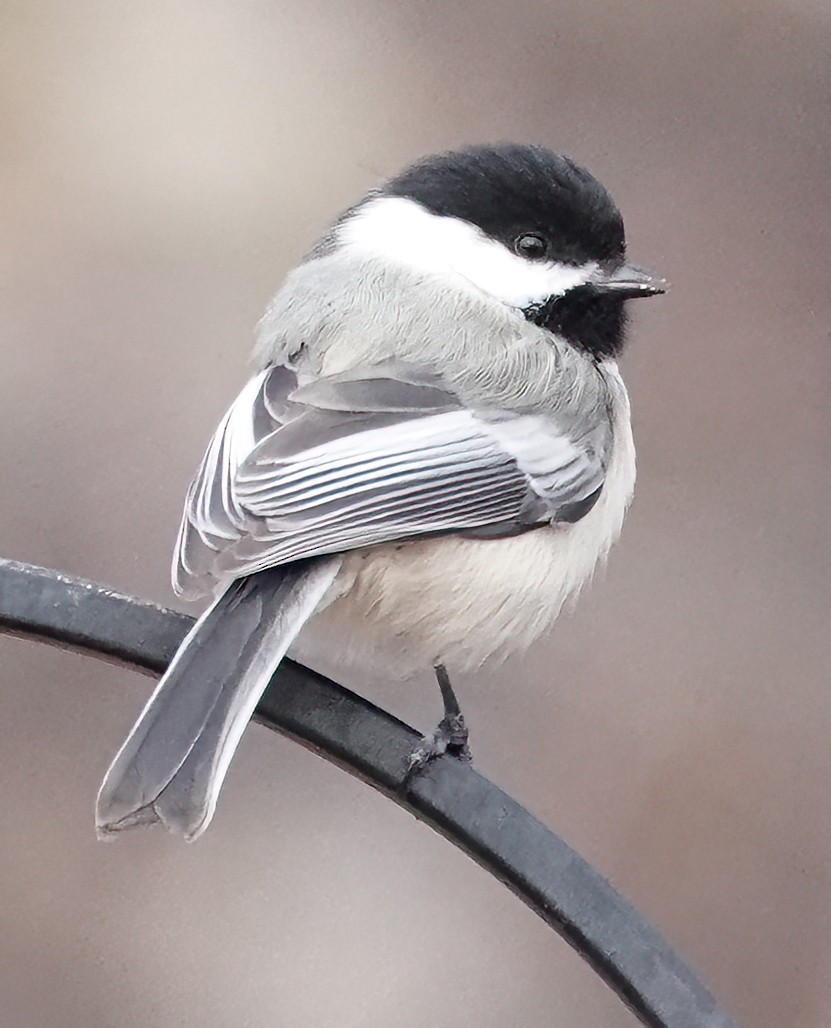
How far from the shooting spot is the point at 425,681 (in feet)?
6.26

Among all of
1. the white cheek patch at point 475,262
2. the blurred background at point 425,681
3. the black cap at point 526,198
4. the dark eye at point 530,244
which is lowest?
the blurred background at point 425,681

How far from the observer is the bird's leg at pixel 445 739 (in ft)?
3.89

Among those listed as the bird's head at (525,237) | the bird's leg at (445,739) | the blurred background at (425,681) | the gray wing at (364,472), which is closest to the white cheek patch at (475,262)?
the bird's head at (525,237)

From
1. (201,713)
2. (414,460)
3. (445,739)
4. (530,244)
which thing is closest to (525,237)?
(530,244)

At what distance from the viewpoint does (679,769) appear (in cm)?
198

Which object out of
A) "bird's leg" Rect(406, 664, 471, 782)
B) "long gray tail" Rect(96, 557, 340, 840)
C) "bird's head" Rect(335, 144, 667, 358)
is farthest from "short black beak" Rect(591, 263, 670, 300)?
"long gray tail" Rect(96, 557, 340, 840)

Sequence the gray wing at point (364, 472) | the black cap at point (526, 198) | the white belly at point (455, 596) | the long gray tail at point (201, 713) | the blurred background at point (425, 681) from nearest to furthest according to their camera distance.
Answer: the long gray tail at point (201, 713) → the gray wing at point (364, 472) → the white belly at point (455, 596) → the black cap at point (526, 198) → the blurred background at point (425, 681)

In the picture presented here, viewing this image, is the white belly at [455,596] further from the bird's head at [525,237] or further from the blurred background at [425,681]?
the blurred background at [425,681]

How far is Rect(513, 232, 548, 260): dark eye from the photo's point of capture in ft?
4.78

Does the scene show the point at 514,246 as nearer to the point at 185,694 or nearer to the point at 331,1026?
the point at 185,694

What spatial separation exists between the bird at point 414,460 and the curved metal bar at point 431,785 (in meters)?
0.04

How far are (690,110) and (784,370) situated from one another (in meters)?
0.37

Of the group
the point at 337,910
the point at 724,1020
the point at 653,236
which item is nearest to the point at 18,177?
the point at 653,236

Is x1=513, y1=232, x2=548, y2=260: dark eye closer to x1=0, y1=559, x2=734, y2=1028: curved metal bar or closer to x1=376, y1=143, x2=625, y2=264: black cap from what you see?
x1=376, y1=143, x2=625, y2=264: black cap
